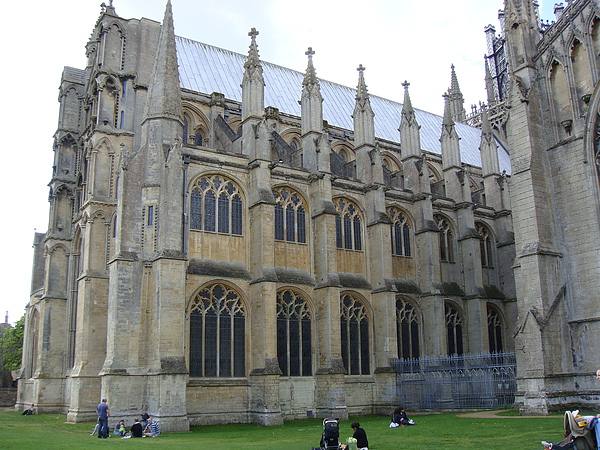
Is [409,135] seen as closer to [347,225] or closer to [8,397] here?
[347,225]

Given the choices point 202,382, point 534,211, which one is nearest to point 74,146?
point 202,382

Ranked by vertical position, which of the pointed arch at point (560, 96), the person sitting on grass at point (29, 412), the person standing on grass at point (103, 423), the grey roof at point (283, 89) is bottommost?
the person sitting on grass at point (29, 412)

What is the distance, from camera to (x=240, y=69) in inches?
1674

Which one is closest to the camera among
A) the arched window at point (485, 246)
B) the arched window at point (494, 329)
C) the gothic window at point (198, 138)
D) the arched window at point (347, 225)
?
the arched window at point (347, 225)

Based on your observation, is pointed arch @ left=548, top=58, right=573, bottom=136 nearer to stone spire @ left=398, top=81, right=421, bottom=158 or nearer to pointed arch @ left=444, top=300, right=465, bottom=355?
stone spire @ left=398, top=81, right=421, bottom=158

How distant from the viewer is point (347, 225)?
3369 cm

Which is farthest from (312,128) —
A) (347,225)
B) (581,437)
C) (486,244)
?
(581,437)

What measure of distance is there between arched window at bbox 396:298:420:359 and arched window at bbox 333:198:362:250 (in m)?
4.38

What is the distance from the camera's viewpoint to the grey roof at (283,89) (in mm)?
39297

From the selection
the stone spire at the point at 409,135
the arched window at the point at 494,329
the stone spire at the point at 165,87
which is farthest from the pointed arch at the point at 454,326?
the stone spire at the point at 165,87

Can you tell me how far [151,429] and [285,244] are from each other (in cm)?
1147

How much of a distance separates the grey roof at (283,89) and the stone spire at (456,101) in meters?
10.1

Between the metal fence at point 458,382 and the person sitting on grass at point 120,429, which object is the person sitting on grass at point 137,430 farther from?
the metal fence at point 458,382

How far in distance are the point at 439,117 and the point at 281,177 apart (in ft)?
99.3
